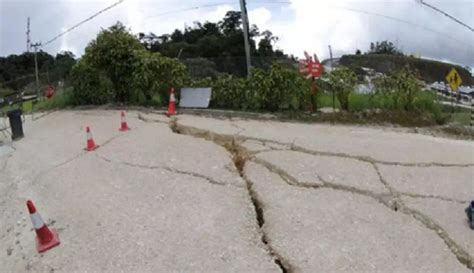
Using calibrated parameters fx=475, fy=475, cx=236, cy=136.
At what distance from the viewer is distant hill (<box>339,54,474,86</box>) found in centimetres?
1439

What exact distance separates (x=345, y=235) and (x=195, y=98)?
8.32m

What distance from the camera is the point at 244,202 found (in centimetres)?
531

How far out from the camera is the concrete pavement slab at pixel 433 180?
5.61 meters

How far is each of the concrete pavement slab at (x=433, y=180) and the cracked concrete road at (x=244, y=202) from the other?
2 centimetres

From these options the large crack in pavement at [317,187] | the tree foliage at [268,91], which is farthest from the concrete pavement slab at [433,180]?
the tree foliage at [268,91]

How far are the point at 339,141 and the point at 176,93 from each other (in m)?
6.00

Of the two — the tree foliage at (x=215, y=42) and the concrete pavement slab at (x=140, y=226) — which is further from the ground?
the tree foliage at (x=215, y=42)

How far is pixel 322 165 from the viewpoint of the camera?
6582 mm

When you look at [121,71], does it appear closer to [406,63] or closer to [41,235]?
[406,63]

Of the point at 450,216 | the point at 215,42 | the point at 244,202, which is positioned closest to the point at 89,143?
the point at 244,202

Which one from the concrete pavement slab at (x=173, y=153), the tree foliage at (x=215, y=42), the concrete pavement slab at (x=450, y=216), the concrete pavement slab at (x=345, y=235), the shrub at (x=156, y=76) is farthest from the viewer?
the tree foliage at (x=215, y=42)

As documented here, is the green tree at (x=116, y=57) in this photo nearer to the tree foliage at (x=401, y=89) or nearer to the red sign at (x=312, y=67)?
the red sign at (x=312, y=67)

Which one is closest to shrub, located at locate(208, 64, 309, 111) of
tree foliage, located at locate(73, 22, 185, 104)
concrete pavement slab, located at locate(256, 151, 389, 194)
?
tree foliage, located at locate(73, 22, 185, 104)

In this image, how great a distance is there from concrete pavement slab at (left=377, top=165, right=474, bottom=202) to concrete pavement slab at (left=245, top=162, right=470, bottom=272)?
75cm
